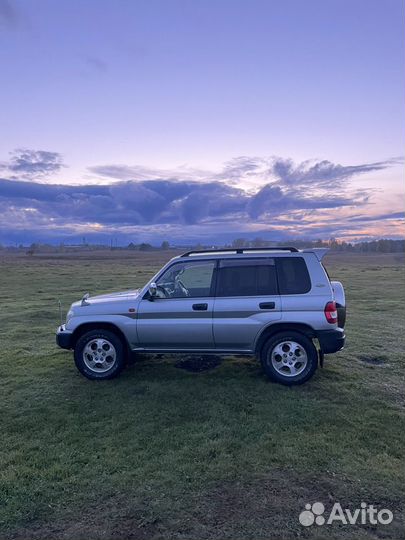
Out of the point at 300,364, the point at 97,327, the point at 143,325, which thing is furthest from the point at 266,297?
the point at 97,327

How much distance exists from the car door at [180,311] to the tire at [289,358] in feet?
2.95

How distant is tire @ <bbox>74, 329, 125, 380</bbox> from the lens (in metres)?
6.57

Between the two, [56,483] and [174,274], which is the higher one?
[174,274]

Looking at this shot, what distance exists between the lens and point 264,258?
652 centimetres

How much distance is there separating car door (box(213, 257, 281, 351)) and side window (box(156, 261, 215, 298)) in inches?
8.2

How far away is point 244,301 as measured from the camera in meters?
6.34

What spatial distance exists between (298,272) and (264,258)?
1.83 feet

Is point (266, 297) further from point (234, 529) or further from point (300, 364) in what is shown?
point (234, 529)

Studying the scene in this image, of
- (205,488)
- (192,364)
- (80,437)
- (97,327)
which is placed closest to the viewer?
(205,488)

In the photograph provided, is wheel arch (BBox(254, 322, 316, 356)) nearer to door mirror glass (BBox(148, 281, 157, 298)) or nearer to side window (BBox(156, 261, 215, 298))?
side window (BBox(156, 261, 215, 298))

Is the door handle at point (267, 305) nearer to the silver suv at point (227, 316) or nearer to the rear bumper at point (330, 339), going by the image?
the silver suv at point (227, 316)

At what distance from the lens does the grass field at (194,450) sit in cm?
340

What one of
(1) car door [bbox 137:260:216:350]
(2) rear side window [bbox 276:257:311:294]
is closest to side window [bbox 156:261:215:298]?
(1) car door [bbox 137:260:216:350]
